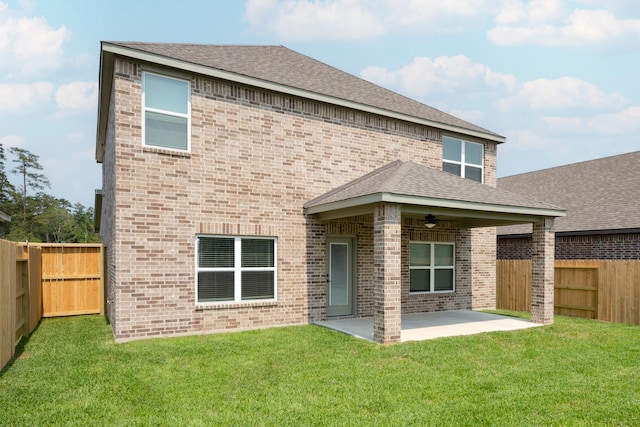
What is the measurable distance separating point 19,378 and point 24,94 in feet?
155

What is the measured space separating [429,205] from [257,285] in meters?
4.46

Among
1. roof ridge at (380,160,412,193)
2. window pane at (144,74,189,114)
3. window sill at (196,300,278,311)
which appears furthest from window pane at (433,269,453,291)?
window pane at (144,74,189,114)

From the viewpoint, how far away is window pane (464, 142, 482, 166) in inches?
545

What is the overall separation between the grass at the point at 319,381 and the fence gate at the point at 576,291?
3463mm

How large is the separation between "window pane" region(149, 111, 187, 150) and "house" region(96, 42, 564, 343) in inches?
1.1

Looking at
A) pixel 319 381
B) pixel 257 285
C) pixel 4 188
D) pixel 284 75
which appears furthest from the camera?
pixel 4 188

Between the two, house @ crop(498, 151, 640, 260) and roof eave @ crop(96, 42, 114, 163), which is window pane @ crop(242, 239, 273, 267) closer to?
roof eave @ crop(96, 42, 114, 163)

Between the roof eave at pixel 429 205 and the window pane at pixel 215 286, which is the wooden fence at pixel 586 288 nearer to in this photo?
the roof eave at pixel 429 205

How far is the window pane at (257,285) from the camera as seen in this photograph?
987cm

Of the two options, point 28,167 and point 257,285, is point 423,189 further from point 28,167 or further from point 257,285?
point 28,167

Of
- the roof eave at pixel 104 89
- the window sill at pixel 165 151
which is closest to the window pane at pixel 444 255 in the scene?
the window sill at pixel 165 151

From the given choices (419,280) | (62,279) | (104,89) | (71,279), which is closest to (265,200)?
(104,89)

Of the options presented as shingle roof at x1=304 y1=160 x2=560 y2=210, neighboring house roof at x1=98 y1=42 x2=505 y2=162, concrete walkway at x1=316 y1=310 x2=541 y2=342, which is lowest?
concrete walkway at x1=316 y1=310 x2=541 y2=342

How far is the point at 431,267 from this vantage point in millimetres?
12938
